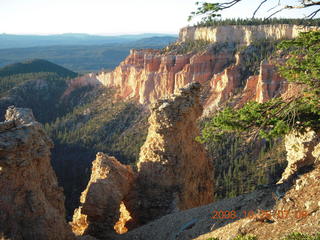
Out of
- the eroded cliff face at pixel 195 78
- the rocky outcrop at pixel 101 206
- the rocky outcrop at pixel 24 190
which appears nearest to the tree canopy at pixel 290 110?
the rocky outcrop at pixel 24 190

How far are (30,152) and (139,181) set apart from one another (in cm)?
646

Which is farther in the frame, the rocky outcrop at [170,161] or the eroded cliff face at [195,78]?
the eroded cliff face at [195,78]

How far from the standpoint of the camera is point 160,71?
232ft

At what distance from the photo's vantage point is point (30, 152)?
9.85m

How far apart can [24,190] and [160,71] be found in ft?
205

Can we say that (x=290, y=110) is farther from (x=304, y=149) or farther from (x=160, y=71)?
(x=160, y=71)

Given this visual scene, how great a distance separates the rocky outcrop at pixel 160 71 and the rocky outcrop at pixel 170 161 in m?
49.8

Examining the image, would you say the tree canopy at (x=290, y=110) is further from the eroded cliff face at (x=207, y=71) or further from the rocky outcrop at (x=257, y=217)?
the eroded cliff face at (x=207, y=71)

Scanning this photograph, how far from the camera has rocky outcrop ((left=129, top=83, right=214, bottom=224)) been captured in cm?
1470

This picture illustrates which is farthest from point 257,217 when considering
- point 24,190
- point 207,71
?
point 207,71

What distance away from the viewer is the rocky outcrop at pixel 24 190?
9164mm

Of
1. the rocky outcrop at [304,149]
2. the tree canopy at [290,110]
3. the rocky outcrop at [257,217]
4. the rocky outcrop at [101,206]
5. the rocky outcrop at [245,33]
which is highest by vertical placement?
the rocky outcrop at [245,33]
